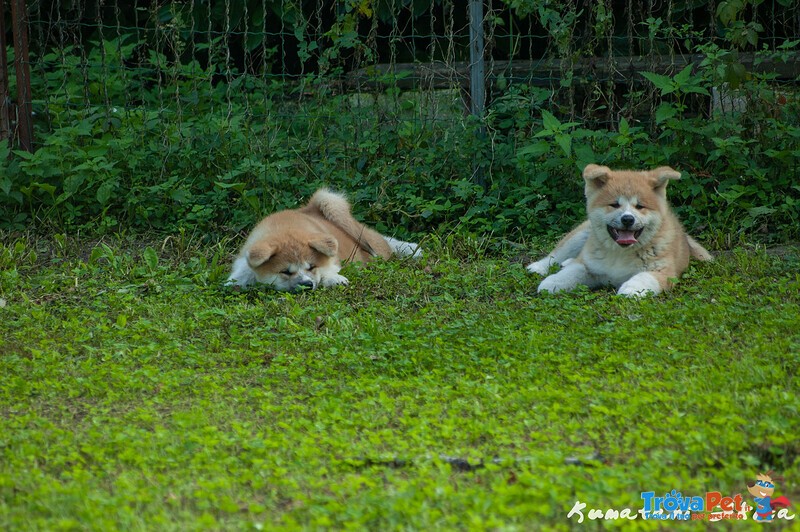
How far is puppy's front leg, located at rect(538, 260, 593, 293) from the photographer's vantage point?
645cm

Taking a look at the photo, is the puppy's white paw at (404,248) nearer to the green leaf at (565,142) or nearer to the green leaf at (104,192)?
the green leaf at (565,142)

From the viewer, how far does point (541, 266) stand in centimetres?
703

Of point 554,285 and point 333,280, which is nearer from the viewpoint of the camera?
point 554,285

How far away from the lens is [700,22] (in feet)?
33.6

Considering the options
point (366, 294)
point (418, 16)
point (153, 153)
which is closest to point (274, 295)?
point (366, 294)

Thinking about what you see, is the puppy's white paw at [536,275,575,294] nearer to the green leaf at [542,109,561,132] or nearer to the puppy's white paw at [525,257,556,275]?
the puppy's white paw at [525,257,556,275]

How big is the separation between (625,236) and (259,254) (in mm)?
2571

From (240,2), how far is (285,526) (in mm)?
8594

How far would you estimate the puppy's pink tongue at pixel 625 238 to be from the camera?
6586mm

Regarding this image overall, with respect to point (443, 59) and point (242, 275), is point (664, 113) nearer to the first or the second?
point (443, 59)

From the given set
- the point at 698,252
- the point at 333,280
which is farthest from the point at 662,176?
the point at 333,280

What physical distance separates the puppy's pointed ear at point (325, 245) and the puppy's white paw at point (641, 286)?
2.13 m

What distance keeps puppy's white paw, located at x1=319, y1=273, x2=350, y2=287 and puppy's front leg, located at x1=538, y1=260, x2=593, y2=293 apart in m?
1.42

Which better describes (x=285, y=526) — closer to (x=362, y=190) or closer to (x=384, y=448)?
(x=384, y=448)
